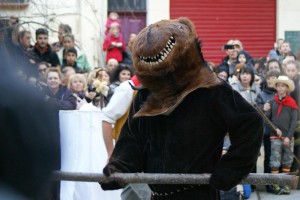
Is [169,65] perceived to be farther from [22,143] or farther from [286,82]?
[286,82]

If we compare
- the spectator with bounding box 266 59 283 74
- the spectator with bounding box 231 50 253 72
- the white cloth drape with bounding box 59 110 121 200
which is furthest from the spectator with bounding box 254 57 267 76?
the white cloth drape with bounding box 59 110 121 200

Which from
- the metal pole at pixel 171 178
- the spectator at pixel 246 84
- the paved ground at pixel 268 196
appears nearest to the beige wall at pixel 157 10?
the spectator at pixel 246 84

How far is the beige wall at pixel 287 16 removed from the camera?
52.5 ft

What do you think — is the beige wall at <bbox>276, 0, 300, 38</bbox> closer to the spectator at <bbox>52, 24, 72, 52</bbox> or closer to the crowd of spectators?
the crowd of spectators

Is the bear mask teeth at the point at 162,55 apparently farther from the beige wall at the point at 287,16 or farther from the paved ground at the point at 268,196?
the beige wall at the point at 287,16

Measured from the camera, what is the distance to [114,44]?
13.1 metres

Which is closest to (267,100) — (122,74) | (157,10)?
(122,74)

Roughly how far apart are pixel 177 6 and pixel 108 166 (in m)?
12.3

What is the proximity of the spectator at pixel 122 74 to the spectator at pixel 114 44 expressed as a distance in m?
4.70

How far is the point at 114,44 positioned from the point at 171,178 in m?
9.25

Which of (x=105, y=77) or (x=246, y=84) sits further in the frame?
(x=246, y=84)

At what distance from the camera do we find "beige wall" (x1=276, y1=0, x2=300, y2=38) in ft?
52.5

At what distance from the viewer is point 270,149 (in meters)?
9.34

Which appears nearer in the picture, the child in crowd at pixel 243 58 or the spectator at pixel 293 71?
the spectator at pixel 293 71
